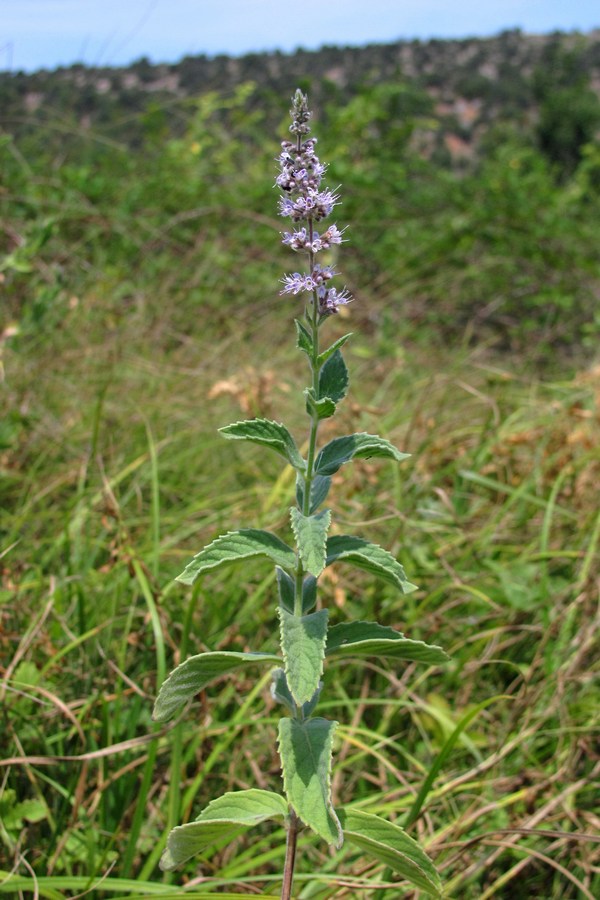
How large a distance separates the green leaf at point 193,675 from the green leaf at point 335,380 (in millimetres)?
412

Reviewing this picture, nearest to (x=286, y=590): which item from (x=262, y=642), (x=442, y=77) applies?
(x=262, y=642)

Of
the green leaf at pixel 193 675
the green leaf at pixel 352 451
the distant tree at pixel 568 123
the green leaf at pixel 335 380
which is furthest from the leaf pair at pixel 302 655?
the distant tree at pixel 568 123

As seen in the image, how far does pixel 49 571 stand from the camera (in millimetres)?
2592

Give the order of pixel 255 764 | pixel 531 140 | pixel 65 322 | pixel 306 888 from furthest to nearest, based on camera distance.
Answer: pixel 531 140 → pixel 65 322 → pixel 255 764 → pixel 306 888

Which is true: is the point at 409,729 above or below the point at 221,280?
below

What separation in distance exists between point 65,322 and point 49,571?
6.07 feet

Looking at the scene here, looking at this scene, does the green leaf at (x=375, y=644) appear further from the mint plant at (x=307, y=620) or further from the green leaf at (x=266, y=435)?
the green leaf at (x=266, y=435)

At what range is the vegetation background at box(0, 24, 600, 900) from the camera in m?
1.92

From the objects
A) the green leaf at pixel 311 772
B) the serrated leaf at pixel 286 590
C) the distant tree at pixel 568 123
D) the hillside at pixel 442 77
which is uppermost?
the hillside at pixel 442 77

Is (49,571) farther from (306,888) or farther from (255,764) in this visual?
(306,888)

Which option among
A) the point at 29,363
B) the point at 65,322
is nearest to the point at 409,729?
the point at 29,363

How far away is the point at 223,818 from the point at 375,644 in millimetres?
345

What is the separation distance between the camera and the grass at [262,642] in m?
1.85

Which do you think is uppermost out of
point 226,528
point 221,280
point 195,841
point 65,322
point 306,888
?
point 221,280
